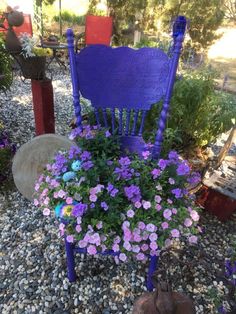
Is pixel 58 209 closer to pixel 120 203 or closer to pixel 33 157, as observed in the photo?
pixel 120 203

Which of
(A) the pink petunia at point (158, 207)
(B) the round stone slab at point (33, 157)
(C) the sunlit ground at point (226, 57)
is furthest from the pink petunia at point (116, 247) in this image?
(C) the sunlit ground at point (226, 57)

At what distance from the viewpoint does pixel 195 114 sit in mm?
2479

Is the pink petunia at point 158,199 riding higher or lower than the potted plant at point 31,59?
lower

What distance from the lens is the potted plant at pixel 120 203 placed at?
1.24m

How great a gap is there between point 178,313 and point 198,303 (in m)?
0.91

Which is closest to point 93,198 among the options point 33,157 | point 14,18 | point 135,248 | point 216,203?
point 135,248

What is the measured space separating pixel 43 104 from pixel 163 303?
201cm

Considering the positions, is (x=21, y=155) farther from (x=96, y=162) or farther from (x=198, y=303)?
(x=198, y=303)

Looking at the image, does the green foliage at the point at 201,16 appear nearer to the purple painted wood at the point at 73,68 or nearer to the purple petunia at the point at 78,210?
the purple painted wood at the point at 73,68

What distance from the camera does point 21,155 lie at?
82.7 inches

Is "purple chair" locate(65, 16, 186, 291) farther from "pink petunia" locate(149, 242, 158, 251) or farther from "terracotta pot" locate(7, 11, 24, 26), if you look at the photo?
"terracotta pot" locate(7, 11, 24, 26)

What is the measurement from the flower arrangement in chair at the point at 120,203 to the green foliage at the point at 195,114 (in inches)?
39.0

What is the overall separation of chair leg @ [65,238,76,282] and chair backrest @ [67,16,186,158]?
69cm

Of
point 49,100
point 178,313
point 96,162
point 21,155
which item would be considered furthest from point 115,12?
point 178,313
